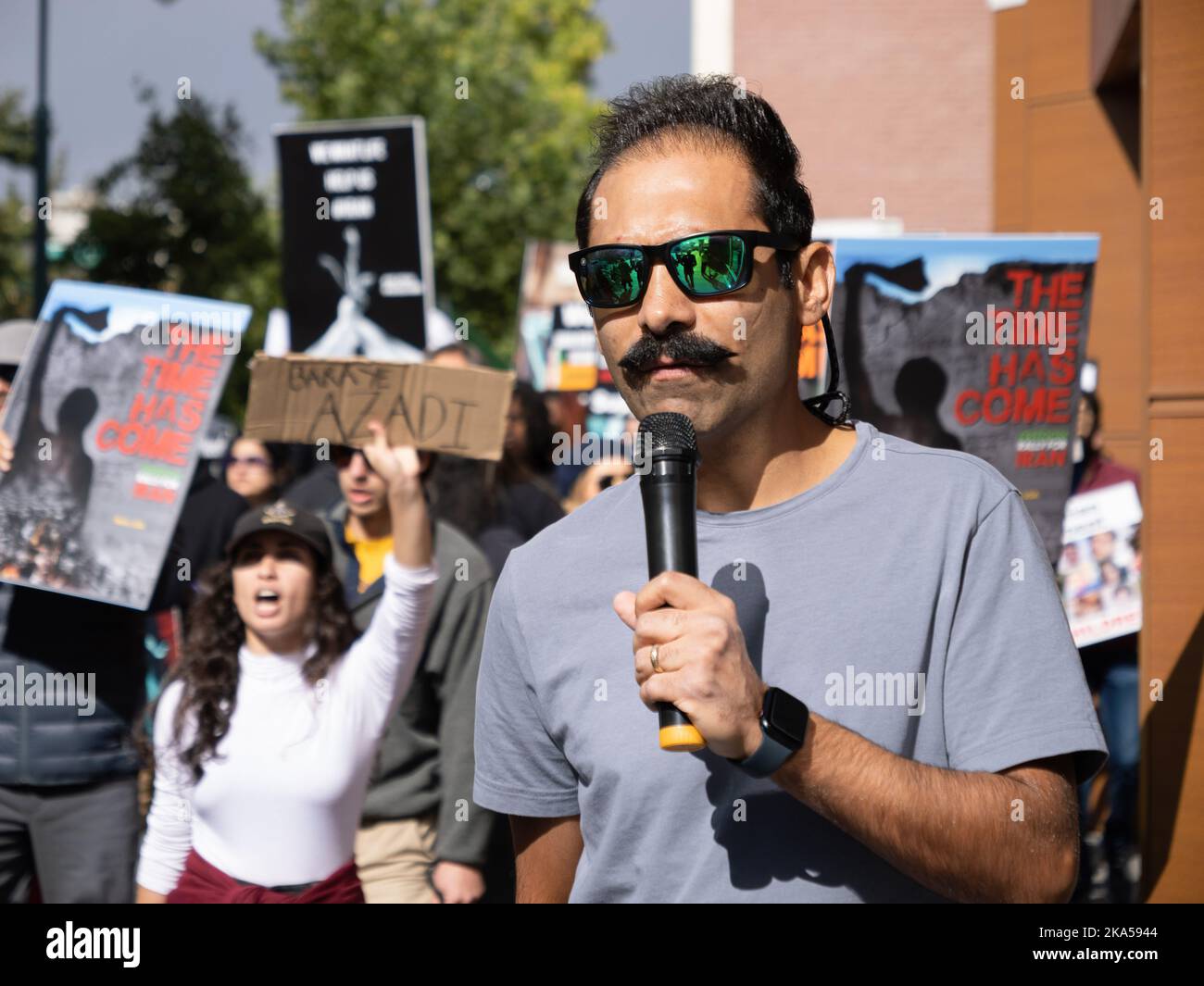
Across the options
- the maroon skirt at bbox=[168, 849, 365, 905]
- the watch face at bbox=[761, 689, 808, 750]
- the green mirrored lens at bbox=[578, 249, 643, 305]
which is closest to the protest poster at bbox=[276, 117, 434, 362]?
the maroon skirt at bbox=[168, 849, 365, 905]

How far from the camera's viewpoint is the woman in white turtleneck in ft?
13.1

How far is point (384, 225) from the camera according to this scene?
6.16 meters

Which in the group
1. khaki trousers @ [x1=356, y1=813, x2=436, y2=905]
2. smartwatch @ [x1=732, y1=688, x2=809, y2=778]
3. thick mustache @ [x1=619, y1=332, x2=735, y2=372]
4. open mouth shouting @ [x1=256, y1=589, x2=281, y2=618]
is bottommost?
khaki trousers @ [x1=356, y1=813, x2=436, y2=905]

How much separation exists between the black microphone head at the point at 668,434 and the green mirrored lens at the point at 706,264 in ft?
0.58

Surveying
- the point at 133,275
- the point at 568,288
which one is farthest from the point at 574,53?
the point at 568,288

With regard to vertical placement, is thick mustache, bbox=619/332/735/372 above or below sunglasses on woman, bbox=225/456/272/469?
above

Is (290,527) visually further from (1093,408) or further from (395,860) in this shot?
(1093,408)

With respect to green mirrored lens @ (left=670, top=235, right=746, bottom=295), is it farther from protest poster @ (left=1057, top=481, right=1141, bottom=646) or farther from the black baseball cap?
protest poster @ (left=1057, top=481, right=1141, bottom=646)

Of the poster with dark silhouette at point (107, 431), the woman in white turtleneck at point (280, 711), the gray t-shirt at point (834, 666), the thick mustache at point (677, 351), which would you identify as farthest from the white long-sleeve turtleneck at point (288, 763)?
the thick mustache at point (677, 351)

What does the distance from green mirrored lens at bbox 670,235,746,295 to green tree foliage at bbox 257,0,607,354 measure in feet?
79.7

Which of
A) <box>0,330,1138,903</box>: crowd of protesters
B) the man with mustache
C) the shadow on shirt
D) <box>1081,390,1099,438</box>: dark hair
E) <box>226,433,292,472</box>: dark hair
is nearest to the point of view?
the man with mustache

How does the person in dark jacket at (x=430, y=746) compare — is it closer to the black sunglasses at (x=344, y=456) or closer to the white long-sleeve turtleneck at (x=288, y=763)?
the black sunglasses at (x=344, y=456)
